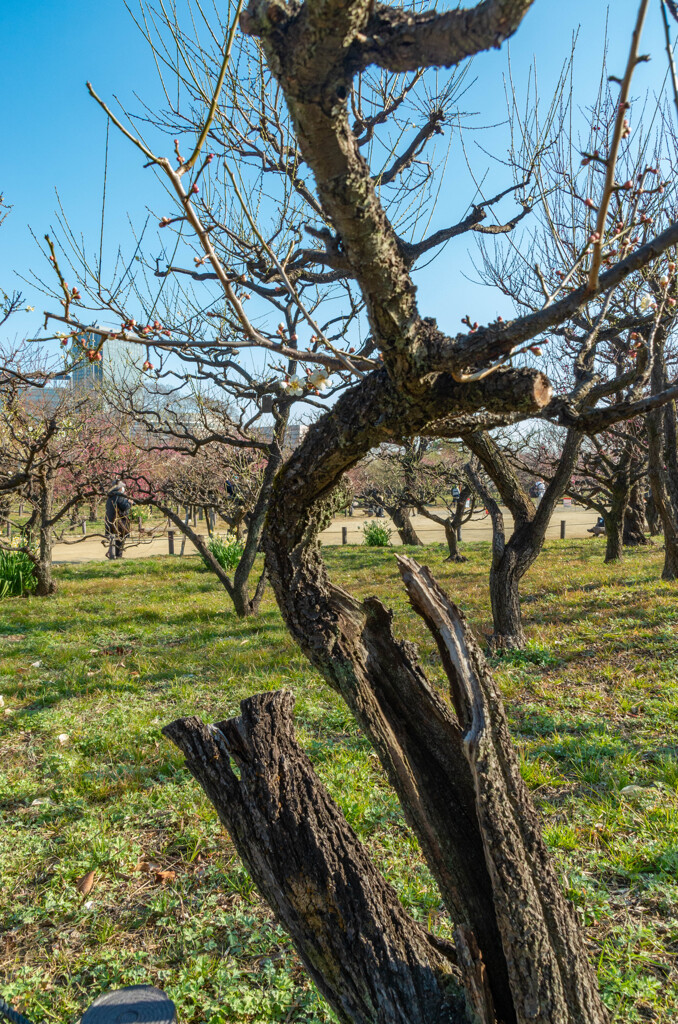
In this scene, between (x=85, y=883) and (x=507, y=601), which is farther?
(x=507, y=601)

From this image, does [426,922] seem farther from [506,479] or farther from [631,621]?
[631,621]

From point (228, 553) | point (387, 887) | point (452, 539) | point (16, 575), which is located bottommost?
point (387, 887)

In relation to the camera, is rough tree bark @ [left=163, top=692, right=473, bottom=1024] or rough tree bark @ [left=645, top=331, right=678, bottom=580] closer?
rough tree bark @ [left=163, top=692, right=473, bottom=1024]

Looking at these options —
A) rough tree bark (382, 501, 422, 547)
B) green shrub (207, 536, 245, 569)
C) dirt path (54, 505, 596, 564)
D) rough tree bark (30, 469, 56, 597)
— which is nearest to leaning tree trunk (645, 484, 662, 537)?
dirt path (54, 505, 596, 564)

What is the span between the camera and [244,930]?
2.78 m

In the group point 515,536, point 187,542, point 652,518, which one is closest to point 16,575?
point 515,536

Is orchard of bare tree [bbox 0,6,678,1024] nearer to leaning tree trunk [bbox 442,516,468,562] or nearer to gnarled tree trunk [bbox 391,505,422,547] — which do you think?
leaning tree trunk [bbox 442,516,468,562]

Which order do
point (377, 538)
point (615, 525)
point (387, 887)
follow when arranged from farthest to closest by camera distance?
point (377, 538) → point (615, 525) → point (387, 887)

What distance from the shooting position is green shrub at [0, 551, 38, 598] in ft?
35.9

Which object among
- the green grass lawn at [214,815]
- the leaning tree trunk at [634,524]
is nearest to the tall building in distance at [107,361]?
the green grass lawn at [214,815]

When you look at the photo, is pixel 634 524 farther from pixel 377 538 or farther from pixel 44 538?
pixel 44 538

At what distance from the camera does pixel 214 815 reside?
12.1 ft

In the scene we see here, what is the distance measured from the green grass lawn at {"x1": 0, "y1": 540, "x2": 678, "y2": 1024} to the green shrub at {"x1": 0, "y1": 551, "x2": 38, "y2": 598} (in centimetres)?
354

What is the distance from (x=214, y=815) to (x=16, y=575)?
9071 mm
